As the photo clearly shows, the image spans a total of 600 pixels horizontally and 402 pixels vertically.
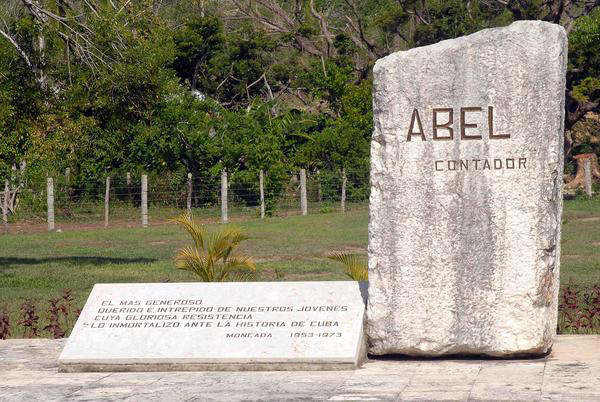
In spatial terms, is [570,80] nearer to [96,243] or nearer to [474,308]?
[96,243]

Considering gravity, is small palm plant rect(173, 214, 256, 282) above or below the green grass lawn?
above

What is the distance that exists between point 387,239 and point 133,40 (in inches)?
379

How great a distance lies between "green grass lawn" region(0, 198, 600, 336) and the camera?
15.2m

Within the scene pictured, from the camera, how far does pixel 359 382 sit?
7.36 metres

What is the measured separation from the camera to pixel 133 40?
660 inches

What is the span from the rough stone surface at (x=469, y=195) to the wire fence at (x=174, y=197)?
1724cm

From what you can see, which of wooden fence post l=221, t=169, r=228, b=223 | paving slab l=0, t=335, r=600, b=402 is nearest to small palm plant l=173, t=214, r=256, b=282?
paving slab l=0, t=335, r=600, b=402

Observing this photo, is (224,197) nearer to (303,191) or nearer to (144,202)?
(144,202)

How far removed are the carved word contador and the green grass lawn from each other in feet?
12.7

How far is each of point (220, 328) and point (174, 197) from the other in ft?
62.0

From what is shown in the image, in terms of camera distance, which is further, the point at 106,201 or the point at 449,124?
the point at 106,201

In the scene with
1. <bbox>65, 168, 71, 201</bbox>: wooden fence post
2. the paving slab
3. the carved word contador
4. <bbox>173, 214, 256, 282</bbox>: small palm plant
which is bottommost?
the paving slab

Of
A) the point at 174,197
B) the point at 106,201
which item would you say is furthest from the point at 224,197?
the point at 106,201

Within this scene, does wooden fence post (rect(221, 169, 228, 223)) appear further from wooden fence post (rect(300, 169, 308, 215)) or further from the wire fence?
wooden fence post (rect(300, 169, 308, 215))
